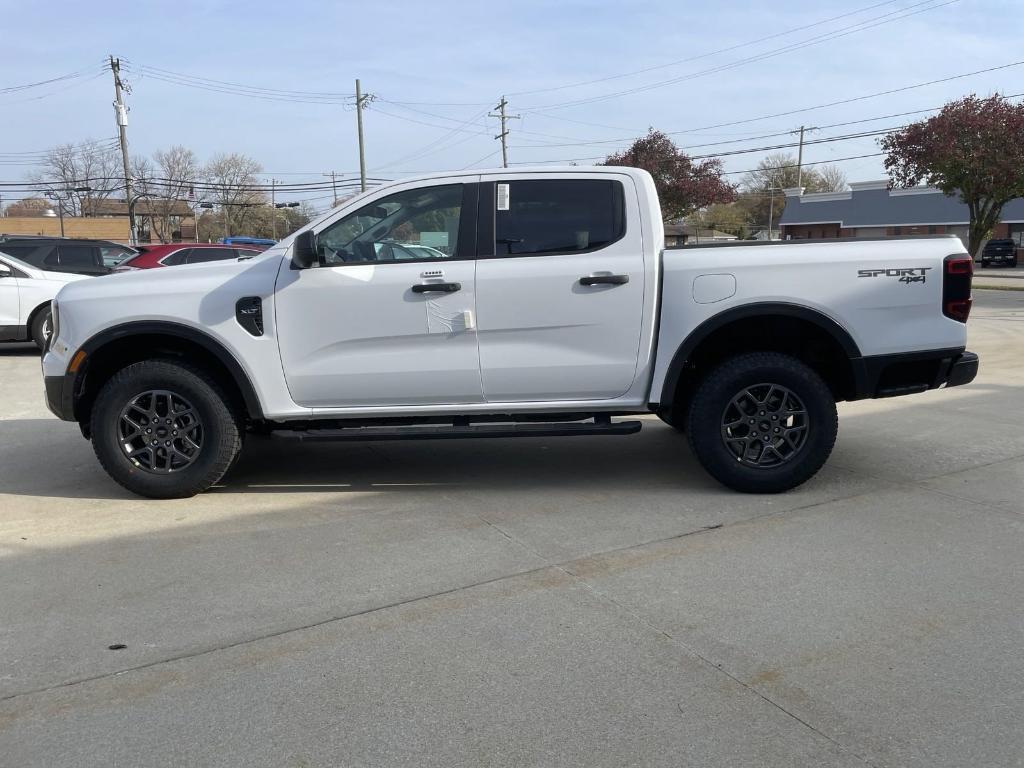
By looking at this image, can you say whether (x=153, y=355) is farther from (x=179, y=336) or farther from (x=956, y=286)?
(x=956, y=286)

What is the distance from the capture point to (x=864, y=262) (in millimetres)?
5242

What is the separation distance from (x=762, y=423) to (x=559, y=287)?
1.50 m

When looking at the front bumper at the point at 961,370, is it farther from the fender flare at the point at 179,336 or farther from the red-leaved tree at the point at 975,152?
the red-leaved tree at the point at 975,152

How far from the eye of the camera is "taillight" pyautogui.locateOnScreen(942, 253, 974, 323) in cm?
525

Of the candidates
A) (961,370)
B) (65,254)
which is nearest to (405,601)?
(961,370)

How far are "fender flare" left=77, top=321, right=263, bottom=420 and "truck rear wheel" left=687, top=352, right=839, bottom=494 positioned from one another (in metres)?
2.74

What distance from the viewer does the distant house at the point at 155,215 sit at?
246ft

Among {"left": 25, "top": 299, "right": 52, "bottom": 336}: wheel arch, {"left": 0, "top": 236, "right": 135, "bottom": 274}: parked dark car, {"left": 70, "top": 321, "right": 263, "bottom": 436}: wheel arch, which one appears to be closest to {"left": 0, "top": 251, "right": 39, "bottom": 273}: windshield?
{"left": 25, "top": 299, "right": 52, "bottom": 336}: wheel arch

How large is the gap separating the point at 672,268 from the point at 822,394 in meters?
1.18

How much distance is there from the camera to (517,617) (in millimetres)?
3781

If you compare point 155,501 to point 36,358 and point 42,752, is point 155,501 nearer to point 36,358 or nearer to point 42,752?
point 42,752

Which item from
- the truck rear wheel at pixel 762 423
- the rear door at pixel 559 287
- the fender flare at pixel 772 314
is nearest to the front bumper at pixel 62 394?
the rear door at pixel 559 287

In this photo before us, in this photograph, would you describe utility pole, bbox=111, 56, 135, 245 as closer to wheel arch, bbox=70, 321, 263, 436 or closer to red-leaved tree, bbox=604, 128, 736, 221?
red-leaved tree, bbox=604, 128, 736, 221

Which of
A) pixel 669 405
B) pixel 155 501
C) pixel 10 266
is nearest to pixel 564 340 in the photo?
pixel 669 405
